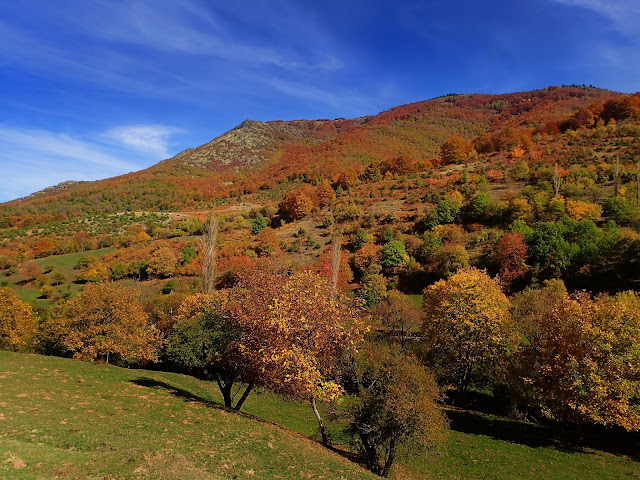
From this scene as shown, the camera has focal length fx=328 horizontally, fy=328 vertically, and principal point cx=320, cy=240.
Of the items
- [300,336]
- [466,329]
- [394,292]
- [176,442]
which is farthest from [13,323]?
[466,329]

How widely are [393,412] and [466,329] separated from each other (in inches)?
646

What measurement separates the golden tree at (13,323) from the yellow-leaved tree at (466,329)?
43.3 metres

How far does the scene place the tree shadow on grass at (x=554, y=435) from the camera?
21844 millimetres

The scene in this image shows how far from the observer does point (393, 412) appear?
15664 millimetres

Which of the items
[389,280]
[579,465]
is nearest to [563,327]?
[579,465]

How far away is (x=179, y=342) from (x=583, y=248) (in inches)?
2193

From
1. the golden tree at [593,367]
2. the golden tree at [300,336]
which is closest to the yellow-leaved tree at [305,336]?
the golden tree at [300,336]

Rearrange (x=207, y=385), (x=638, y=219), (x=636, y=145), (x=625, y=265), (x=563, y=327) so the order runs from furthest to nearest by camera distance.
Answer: (x=636, y=145) < (x=638, y=219) < (x=625, y=265) < (x=207, y=385) < (x=563, y=327)

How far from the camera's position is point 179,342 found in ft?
76.6

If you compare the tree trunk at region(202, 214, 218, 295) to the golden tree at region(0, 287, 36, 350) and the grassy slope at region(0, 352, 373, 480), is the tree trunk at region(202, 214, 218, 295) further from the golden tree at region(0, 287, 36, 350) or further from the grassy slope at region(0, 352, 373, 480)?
the grassy slope at region(0, 352, 373, 480)

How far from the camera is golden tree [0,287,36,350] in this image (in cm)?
3494

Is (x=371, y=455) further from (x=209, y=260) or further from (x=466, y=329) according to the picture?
(x=209, y=260)

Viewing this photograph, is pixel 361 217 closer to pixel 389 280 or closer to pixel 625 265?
pixel 389 280

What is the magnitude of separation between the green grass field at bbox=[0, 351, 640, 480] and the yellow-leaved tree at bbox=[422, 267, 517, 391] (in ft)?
16.2
